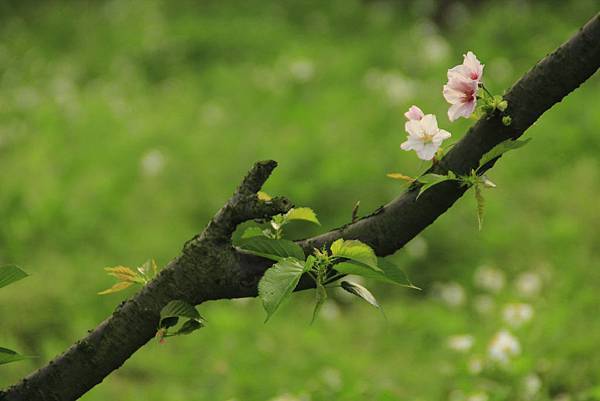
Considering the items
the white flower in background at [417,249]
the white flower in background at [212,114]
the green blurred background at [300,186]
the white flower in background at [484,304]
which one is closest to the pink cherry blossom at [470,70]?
the green blurred background at [300,186]

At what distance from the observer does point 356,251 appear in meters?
1.31

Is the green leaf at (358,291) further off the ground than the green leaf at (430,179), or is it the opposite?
the green leaf at (430,179)

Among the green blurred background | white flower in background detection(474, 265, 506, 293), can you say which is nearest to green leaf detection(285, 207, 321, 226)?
the green blurred background

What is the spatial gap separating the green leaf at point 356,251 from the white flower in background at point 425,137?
0.18m

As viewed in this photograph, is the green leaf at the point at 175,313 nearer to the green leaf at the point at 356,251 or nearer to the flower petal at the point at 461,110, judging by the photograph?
the green leaf at the point at 356,251

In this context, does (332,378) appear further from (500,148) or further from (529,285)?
(500,148)

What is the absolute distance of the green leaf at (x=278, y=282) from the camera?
128cm

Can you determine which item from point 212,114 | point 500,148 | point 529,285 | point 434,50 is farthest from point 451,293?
point 434,50

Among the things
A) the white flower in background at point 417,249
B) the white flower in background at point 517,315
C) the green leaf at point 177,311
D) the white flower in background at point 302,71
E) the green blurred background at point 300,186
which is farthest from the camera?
the white flower in background at point 302,71

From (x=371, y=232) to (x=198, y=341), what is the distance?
2214 millimetres

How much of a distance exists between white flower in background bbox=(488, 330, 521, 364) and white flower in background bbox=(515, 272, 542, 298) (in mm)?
879

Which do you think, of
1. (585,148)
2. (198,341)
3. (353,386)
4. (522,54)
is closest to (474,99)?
(353,386)

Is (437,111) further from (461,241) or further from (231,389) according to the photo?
(231,389)

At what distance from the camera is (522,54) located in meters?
6.39
